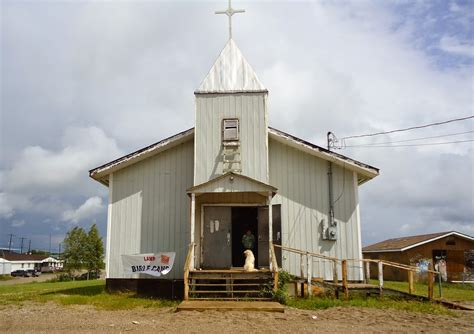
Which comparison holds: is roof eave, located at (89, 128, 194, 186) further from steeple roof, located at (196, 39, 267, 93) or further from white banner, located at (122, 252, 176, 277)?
white banner, located at (122, 252, 176, 277)

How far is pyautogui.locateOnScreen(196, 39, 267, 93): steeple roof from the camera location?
1616 centimetres

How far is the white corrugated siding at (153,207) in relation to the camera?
1617 cm

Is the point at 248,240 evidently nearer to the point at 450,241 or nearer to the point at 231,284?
the point at 231,284

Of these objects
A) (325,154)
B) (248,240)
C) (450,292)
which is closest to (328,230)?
(325,154)

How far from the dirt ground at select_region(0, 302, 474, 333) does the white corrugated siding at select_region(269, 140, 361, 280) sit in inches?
137

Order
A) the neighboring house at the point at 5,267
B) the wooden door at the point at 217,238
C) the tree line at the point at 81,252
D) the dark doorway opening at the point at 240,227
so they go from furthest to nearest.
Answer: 1. the neighboring house at the point at 5,267
2. the tree line at the point at 81,252
3. the dark doorway opening at the point at 240,227
4. the wooden door at the point at 217,238

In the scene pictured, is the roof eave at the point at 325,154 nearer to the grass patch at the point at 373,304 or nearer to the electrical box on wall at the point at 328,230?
the electrical box on wall at the point at 328,230

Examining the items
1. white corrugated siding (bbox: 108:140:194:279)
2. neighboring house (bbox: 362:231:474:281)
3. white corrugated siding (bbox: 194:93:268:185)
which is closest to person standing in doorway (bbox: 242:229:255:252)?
white corrugated siding (bbox: 108:140:194:279)

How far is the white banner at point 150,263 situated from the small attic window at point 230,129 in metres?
4.27

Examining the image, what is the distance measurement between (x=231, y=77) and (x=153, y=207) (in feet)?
17.6

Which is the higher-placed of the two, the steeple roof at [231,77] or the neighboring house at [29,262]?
the steeple roof at [231,77]

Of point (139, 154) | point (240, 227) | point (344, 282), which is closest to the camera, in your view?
point (344, 282)

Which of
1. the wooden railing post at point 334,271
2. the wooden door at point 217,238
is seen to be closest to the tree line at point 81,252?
the wooden door at point 217,238

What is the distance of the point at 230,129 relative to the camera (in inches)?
620
